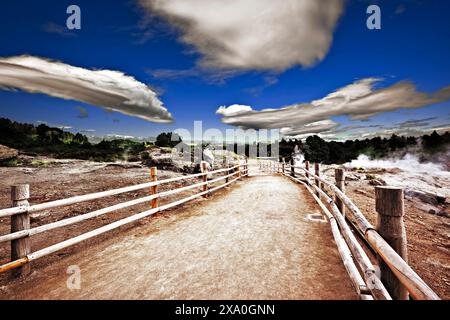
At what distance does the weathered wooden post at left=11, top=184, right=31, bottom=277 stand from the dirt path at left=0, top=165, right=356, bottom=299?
0.23 m

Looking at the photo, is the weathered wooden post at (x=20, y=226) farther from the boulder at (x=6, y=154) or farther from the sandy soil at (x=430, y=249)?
the boulder at (x=6, y=154)

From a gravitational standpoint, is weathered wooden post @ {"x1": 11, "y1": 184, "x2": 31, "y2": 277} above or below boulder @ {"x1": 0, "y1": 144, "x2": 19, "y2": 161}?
below

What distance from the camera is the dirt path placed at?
2.65 meters

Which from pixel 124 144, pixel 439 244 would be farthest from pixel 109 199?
pixel 124 144

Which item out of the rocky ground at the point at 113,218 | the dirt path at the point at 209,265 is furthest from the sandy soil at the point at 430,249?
the dirt path at the point at 209,265

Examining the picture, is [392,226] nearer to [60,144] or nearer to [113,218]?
[113,218]

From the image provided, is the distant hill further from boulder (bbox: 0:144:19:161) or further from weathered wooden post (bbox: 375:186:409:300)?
weathered wooden post (bbox: 375:186:409:300)

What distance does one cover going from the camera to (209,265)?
3.27m

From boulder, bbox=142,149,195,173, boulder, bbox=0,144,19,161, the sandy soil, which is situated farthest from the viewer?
boulder, bbox=0,144,19,161

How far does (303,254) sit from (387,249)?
1.84 metres

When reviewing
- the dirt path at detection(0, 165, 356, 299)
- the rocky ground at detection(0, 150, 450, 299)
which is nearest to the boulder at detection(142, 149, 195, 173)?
the rocky ground at detection(0, 150, 450, 299)

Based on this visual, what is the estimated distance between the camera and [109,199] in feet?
28.5

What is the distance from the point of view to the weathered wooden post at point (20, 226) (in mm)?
3104

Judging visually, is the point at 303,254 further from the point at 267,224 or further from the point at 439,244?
the point at 439,244
